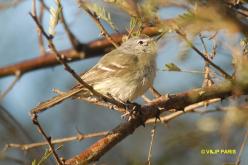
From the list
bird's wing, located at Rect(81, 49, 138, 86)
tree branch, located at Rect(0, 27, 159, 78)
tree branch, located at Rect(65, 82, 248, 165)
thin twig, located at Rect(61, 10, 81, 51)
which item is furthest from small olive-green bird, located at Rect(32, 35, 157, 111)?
tree branch, located at Rect(65, 82, 248, 165)

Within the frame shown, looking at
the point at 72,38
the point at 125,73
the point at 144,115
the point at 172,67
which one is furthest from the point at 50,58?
the point at 172,67

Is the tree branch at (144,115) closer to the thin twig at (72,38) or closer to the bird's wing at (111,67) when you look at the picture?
the thin twig at (72,38)

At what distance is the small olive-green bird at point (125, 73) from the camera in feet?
15.1

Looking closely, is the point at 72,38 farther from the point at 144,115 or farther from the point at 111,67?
the point at 144,115

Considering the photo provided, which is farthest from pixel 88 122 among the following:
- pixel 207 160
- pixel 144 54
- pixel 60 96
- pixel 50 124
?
pixel 207 160

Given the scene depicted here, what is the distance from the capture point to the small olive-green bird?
459 centimetres

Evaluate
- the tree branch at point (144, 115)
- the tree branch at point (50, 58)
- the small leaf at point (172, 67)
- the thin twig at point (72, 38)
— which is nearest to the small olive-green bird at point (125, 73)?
the tree branch at point (50, 58)

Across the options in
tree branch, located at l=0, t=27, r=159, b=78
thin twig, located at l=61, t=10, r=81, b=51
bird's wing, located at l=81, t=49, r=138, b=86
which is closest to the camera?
thin twig, located at l=61, t=10, r=81, b=51

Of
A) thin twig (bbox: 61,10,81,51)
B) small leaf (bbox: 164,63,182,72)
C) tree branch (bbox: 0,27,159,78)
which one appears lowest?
tree branch (bbox: 0,27,159,78)

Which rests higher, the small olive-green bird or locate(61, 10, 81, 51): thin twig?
locate(61, 10, 81, 51): thin twig

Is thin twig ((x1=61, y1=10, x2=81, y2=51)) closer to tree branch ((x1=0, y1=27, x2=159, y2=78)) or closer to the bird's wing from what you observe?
tree branch ((x1=0, y1=27, x2=159, y2=78))

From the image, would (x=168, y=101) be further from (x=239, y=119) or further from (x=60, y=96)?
(x=239, y=119)

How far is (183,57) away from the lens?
6.41ft

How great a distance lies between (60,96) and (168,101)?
93 centimetres
